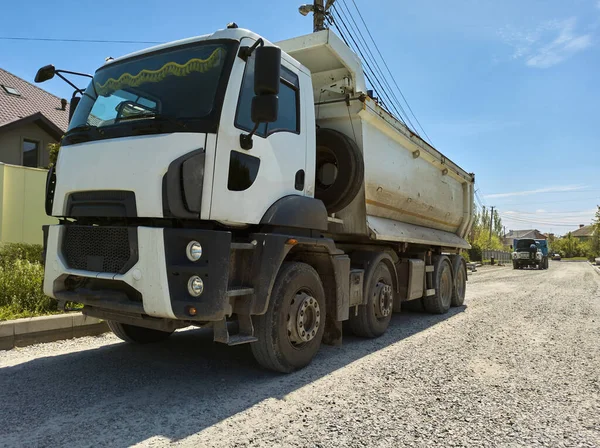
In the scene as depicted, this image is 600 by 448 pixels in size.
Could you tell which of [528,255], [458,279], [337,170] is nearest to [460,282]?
[458,279]

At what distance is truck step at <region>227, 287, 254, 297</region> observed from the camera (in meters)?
3.71

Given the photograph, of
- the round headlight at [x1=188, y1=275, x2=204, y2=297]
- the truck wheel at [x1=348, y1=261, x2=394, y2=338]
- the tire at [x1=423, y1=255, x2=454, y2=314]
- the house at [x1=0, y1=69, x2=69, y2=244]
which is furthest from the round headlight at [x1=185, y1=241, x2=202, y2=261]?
the house at [x1=0, y1=69, x2=69, y2=244]

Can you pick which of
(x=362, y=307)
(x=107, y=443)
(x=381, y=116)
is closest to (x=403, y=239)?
(x=362, y=307)

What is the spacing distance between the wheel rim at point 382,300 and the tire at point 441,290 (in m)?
2.48

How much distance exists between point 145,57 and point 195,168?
1603 millimetres

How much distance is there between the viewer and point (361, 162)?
5.89m

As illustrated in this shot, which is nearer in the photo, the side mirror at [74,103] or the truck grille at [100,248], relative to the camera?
the truck grille at [100,248]

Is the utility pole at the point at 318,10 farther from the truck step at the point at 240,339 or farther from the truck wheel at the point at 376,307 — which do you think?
the truck step at the point at 240,339

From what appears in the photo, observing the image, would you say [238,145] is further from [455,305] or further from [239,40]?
[455,305]

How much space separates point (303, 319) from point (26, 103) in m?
20.8

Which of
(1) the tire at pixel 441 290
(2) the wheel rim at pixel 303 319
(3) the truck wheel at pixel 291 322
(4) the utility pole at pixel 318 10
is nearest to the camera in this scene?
(3) the truck wheel at pixel 291 322

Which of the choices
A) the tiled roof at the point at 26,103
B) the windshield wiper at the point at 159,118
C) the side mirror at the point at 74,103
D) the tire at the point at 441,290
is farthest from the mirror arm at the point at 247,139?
the tiled roof at the point at 26,103

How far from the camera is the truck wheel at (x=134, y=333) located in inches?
210

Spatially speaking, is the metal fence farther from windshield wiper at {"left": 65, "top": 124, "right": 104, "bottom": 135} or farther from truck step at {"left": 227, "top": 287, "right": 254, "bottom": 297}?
windshield wiper at {"left": 65, "top": 124, "right": 104, "bottom": 135}
